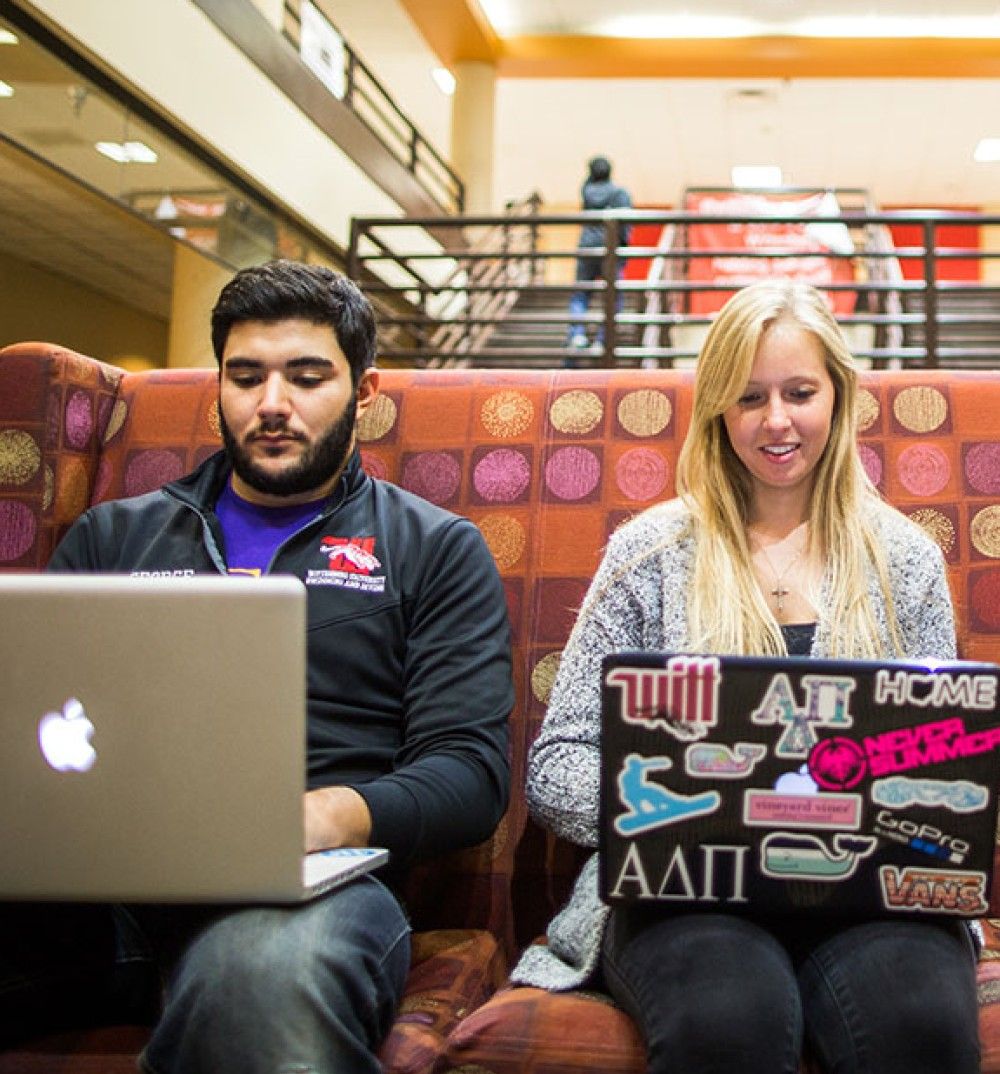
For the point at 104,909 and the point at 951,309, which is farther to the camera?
the point at 951,309

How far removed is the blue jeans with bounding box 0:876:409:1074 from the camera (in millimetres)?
998

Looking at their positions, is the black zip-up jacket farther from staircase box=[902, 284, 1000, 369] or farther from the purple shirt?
staircase box=[902, 284, 1000, 369]

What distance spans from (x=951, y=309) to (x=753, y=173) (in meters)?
4.14

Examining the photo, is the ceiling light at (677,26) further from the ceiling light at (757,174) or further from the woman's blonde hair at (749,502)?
the woman's blonde hair at (749,502)

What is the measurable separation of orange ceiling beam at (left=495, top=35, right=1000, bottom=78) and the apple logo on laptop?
28.2ft

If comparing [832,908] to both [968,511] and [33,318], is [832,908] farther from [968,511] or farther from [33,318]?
[33,318]

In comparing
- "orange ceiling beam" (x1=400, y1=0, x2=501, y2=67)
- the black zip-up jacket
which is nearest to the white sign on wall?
"orange ceiling beam" (x1=400, y1=0, x2=501, y2=67)

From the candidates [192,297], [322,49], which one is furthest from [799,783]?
[322,49]

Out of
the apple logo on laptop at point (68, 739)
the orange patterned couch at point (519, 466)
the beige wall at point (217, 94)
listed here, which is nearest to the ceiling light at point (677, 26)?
the beige wall at point (217, 94)

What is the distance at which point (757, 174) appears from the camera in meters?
11.5

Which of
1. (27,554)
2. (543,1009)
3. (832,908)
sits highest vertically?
(27,554)

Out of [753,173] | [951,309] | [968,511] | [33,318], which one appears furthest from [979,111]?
[968,511]

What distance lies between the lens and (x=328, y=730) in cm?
144

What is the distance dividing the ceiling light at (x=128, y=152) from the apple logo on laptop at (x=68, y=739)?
4581mm
